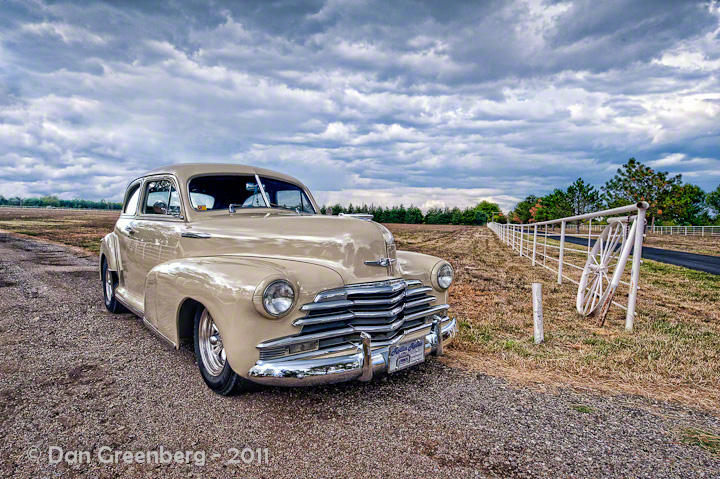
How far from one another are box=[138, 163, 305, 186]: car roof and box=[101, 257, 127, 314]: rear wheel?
1717 millimetres

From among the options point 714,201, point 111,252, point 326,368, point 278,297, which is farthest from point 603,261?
point 714,201

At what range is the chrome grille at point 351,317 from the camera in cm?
273

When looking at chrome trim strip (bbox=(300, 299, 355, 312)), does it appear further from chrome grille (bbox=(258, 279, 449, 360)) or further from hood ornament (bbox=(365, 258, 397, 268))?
hood ornament (bbox=(365, 258, 397, 268))

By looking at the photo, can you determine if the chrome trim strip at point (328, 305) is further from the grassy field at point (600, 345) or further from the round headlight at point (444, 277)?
the grassy field at point (600, 345)

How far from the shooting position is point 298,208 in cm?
464

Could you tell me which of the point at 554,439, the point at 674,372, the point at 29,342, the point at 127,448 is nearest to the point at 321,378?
the point at 127,448

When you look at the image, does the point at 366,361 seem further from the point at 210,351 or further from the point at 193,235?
→ the point at 193,235

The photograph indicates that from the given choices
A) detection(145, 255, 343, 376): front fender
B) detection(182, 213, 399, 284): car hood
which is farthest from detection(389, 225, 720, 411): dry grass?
detection(145, 255, 343, 376): front fender

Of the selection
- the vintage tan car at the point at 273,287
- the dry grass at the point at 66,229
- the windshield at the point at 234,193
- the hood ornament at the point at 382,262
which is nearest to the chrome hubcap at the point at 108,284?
the vintage tan car at the point at 273,287

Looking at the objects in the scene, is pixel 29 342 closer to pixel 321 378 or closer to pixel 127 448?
pixel 127 448

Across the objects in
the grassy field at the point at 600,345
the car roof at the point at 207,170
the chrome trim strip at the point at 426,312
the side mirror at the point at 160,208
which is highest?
the car roof at the point at 207,170

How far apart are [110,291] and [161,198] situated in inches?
79.3

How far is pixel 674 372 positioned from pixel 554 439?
5.98ft

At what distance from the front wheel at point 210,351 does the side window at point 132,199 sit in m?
2.60
